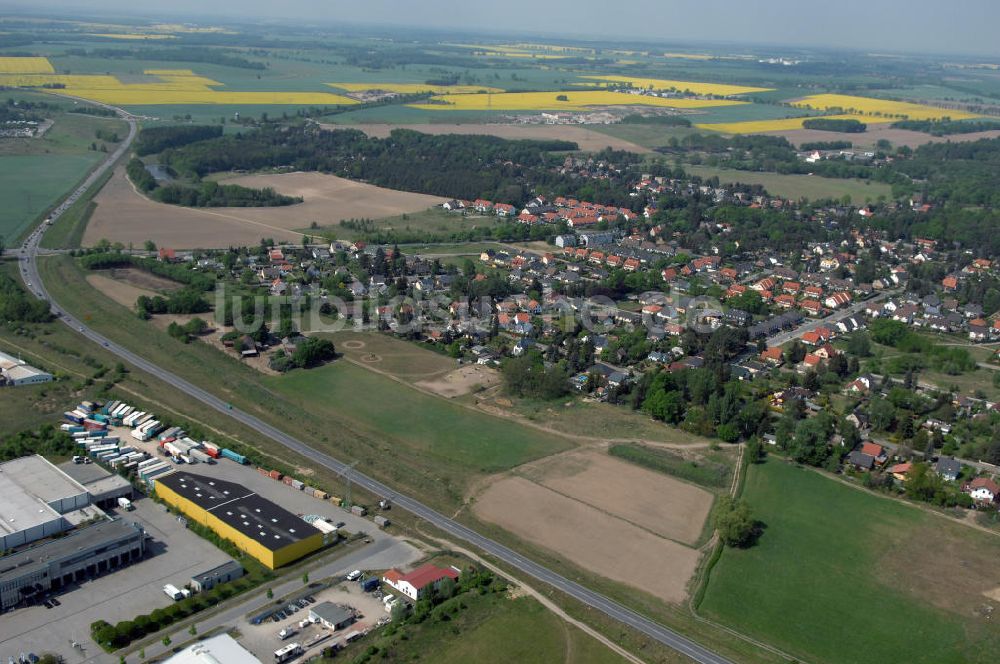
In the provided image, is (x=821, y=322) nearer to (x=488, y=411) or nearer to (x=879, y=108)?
(x=488, y=411)

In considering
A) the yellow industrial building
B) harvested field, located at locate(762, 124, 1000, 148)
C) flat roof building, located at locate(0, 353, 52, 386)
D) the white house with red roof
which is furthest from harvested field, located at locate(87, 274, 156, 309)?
harvested field, located at locate(762, 124, 1000, 148)

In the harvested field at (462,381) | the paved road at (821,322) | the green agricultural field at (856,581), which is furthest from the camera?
the paved road at (821,322)

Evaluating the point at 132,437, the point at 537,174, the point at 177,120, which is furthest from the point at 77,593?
the point at 177,120

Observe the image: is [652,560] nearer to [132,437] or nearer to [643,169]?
[132,437]

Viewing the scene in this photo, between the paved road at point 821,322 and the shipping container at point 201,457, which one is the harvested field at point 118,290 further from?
the paved road at point 821,322

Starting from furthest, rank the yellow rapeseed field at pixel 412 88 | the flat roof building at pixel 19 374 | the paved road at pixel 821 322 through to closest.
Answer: the yellow rapeseed field at pixel 412 88 < the paved road at pixel 821 322 < the flat roof building at pixel 19 374

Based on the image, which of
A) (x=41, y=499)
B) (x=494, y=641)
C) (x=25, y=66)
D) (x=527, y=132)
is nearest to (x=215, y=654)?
(x=494, y=641)

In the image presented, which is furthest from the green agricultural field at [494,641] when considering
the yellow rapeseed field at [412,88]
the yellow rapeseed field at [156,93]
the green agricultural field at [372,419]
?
the yellow rapeseed field at [412,88]
